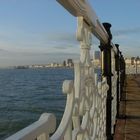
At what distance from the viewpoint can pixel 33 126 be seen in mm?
1126

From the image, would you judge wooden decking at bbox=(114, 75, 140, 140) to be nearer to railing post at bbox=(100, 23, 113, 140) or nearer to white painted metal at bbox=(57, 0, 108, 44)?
railing post at bbox=(100, 23, 113, 140)

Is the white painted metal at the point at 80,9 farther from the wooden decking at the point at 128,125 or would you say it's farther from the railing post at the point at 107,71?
the wooden decking at the point at 128,125

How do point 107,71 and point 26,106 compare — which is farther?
point 26,106

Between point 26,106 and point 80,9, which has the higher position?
point 80,9

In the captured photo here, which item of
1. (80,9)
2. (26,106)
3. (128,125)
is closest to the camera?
(80,9)

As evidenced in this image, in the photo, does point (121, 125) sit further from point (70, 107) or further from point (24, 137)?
point (24, 137)

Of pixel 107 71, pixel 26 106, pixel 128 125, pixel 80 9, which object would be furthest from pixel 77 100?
pixel 26 106

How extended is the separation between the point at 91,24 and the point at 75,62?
51 cm

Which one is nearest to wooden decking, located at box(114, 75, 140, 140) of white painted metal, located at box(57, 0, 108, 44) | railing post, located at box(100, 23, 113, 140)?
railing post, located at box(100, 23, 113, 140)

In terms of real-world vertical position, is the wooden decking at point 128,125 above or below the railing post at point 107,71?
below

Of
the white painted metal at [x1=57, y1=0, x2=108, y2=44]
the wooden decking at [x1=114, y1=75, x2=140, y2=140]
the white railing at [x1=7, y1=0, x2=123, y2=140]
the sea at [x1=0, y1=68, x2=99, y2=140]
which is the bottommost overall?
the sea at [x1=0, y1=68, x2=99, y2=140]

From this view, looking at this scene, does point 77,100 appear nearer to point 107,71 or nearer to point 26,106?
point 107,71

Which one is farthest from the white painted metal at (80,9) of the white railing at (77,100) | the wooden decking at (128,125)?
the wooden decking at (128,125)

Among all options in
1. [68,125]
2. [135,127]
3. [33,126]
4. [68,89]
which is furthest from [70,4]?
[135,127]
